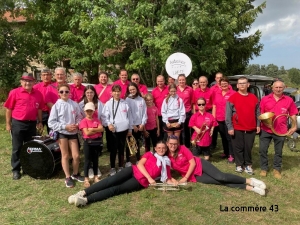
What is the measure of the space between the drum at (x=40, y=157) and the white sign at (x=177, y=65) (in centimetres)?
436

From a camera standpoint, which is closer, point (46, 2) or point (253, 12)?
point (46, 2)

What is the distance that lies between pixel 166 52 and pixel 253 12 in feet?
32.7

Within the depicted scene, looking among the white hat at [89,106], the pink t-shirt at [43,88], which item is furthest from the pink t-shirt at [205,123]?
the pink t-shirt at [43,88]

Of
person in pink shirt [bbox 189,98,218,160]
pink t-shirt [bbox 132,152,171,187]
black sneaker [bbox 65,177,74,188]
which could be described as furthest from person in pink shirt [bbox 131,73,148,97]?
black sneaker [bbox 65,177,74,188]

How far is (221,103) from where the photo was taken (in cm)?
581

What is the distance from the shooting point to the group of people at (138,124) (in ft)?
14.3

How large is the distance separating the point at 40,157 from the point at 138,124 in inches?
74.3

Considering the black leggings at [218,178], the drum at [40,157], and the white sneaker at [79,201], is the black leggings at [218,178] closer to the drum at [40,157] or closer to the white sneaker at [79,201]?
the white sneaker at [79,201]

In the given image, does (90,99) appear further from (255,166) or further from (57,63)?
(57,63)

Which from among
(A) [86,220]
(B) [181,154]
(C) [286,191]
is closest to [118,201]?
(A) [86,220]

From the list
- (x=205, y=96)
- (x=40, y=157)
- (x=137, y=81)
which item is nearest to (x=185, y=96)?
(x=205, y=96)

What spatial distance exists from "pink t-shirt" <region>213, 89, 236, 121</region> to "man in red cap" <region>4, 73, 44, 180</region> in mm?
3663

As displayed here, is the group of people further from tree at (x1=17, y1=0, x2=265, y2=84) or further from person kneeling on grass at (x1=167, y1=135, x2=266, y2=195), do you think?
tree at (x1=17, y1=0, x2=265, y2=84)

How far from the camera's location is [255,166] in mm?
5711
